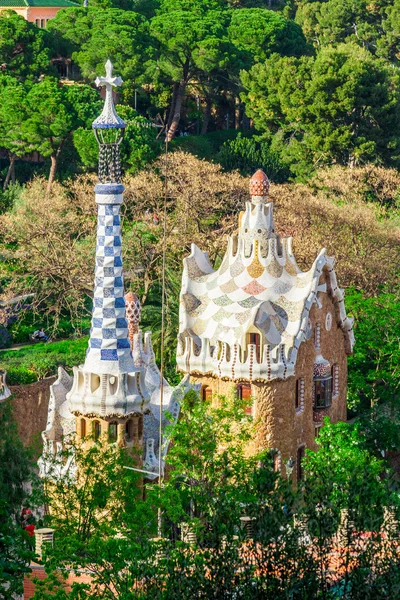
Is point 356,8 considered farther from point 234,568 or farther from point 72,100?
point 234,568

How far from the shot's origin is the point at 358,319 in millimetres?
49844

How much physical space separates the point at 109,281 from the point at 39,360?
11.7m

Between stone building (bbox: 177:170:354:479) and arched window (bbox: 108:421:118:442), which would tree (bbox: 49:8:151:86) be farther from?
arched window (bbox: 108:421:118:442)

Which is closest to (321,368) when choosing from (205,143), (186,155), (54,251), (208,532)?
(208,532)

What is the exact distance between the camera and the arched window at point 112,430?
3847cm

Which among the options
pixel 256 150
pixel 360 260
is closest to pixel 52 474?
pixel 360 260

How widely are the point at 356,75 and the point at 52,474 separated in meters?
36.6

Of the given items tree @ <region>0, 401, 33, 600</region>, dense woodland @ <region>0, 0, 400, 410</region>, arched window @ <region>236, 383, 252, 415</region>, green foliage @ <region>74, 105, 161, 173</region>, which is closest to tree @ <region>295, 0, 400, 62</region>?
dense woodland @ <region>0, 0, 400, 410</region>

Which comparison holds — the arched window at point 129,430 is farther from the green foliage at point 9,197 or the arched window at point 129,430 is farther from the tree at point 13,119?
the tree at point 13,119

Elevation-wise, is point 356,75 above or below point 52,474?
above

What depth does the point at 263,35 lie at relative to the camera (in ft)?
281

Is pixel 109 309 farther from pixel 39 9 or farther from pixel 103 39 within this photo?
pixel 39 9

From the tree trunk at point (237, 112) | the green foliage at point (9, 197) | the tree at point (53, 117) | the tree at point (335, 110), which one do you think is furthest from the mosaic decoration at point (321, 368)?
the tree trunk at point (237, 112)

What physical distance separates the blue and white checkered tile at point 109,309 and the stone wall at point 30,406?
8.66m
